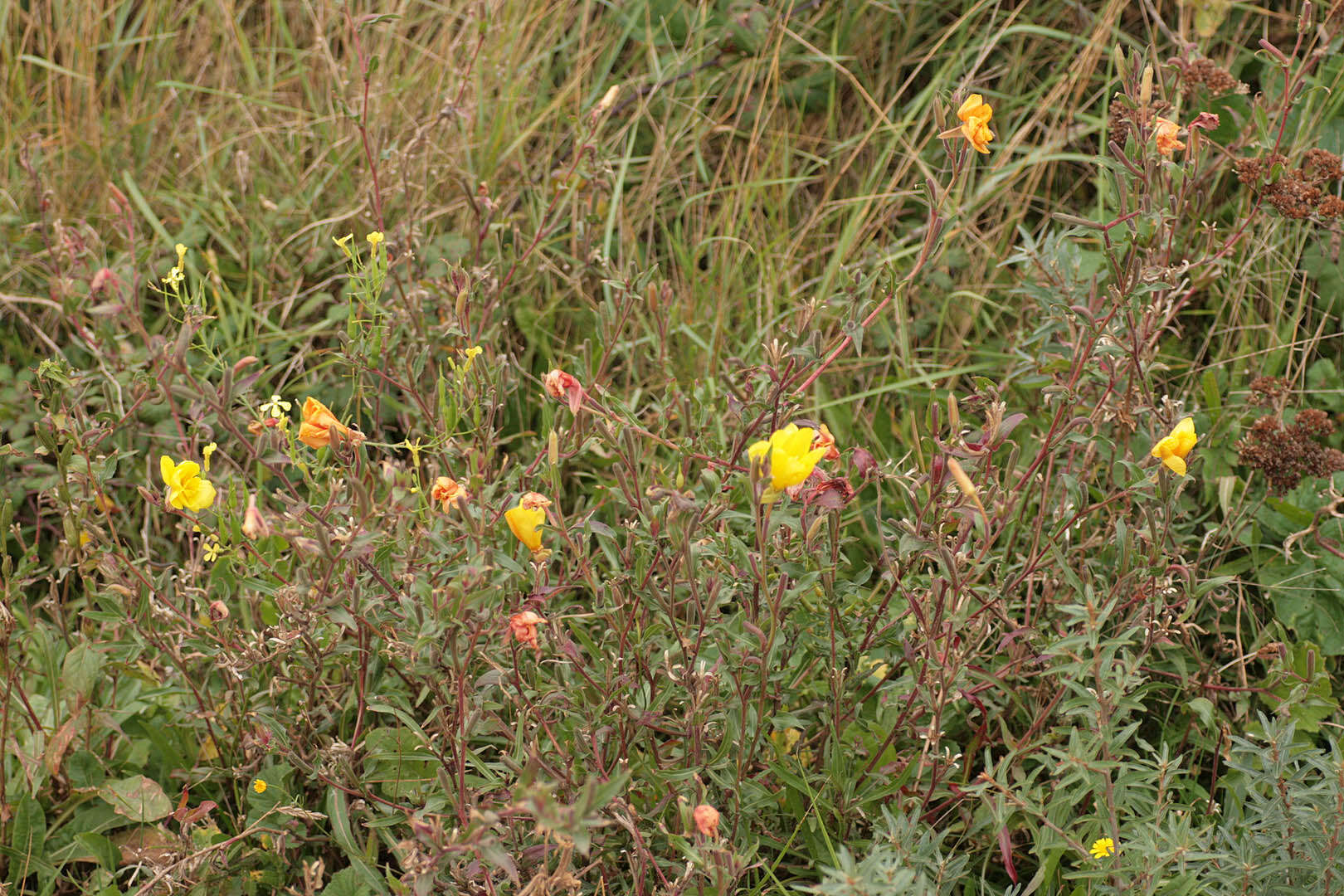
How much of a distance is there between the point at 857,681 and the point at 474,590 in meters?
0.73

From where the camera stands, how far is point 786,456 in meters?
1.46

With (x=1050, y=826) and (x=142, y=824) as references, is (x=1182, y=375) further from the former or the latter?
(x=142, y=824)

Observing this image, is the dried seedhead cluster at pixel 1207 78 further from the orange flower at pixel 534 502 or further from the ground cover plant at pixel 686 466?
the orange flower at pixel 534 502

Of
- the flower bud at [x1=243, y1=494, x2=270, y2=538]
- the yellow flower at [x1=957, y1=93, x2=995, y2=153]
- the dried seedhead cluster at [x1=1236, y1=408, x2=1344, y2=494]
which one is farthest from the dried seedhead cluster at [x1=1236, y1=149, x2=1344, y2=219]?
the flower bud at [x1=243, y1=494, x2=270, y2=538]

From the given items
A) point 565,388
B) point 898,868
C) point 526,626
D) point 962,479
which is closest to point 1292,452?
point 962,479

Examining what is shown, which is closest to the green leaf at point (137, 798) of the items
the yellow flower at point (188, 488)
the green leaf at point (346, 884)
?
the green leaf at point (346, 884)

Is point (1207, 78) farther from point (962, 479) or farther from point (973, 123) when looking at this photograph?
point (962, 479)

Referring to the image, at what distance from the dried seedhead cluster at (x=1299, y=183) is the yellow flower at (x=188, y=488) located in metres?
1.86

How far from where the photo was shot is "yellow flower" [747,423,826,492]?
146 centimetres

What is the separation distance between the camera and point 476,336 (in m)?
2.42

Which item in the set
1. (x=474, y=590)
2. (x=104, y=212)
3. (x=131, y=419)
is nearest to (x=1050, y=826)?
(x=474, y=590)

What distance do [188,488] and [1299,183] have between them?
1.95 m

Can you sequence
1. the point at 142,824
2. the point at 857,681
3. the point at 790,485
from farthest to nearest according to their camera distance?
1. the point at 142,824
2. the point at 857,681
3. the point at 790,485

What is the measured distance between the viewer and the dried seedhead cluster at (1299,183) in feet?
7.29
